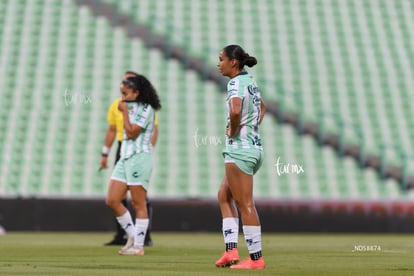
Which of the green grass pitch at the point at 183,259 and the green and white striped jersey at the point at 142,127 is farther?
the green and white striped jersey at the point at 142,127

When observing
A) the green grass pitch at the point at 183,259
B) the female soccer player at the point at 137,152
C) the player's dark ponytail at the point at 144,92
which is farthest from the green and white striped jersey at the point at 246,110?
the player's dark ponytail at the point at 144,92

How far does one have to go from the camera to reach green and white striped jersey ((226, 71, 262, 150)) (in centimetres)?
934

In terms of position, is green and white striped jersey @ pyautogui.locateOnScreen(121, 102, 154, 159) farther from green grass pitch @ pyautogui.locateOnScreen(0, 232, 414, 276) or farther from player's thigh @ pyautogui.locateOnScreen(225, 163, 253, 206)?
player's thigh @ pyautogui.locateOnScreen(225, 163, 253, 206)

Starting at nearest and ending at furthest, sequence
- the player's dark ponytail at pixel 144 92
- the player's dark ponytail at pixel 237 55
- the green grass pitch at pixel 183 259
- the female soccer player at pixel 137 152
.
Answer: the green grass pitch at pixel 183 259
the player's dark ponytail at pixel 237 55
the female soccer player at pixel 137 152
the player's dark ponytail at pixel 144 92

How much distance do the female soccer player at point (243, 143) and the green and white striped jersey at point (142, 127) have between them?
2637 mm

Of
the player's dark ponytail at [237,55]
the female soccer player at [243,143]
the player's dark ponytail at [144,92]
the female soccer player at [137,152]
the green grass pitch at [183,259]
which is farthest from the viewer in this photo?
the player's dark ponytail at [144,92]

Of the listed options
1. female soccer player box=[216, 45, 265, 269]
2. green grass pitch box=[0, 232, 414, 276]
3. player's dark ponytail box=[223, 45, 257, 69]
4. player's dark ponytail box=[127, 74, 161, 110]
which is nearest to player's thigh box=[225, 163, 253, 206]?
female soccer player box=[216, 45, 265, 269]

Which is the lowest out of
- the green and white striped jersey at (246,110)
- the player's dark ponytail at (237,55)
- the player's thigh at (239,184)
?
the player's thigh at (239,184)

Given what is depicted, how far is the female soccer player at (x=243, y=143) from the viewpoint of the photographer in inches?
364

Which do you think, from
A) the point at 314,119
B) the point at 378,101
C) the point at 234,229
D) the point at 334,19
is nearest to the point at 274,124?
the point at 314,119

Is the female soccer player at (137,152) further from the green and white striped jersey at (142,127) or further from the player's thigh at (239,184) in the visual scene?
the player's thigh at (239,184)

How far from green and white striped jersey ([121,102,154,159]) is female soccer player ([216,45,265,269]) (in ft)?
8.65

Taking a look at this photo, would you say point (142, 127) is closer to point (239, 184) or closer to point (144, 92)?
point (144, 92)

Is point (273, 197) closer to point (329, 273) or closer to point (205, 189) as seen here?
point (205, 189)
